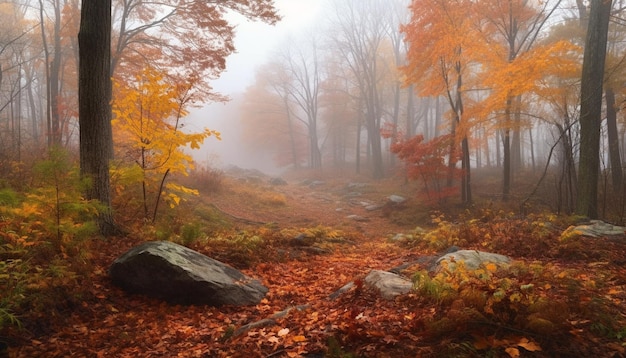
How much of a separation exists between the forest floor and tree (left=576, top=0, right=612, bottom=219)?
2.74 meters

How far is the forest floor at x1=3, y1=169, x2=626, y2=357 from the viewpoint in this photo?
2328mm

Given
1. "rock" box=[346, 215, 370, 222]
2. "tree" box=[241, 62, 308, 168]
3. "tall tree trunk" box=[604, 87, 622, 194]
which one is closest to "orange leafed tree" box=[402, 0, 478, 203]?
"rock" box=[346, 215, 370, 222]

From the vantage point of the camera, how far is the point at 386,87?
30.8 meters

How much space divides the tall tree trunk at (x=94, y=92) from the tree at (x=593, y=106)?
1011 centimetres

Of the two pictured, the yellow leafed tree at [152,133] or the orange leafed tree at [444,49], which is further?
the orange leafed tree at [444,49]

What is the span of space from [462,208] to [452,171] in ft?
4.76

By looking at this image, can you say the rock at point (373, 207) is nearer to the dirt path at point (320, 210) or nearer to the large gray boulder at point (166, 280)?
the dirt path at point (320, 210)

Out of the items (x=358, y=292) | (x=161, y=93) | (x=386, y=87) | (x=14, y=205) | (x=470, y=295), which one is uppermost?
(x=386, y=87)

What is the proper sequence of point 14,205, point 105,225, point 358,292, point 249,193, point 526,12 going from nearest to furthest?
1. point 358,292
2. point 14,205
3. point 105,225
4. point 526,12
5. point 249,193

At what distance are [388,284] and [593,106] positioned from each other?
7531 millimetres

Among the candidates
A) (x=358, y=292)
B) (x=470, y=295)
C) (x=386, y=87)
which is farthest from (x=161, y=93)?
(x=386, y=87)

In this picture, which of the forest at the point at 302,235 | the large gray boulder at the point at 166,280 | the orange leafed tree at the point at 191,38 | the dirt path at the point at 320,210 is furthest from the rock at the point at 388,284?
the orange leafed tree at the point at 191,38

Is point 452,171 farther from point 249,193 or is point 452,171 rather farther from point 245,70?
point 245,70

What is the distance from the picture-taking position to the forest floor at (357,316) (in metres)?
2.33
